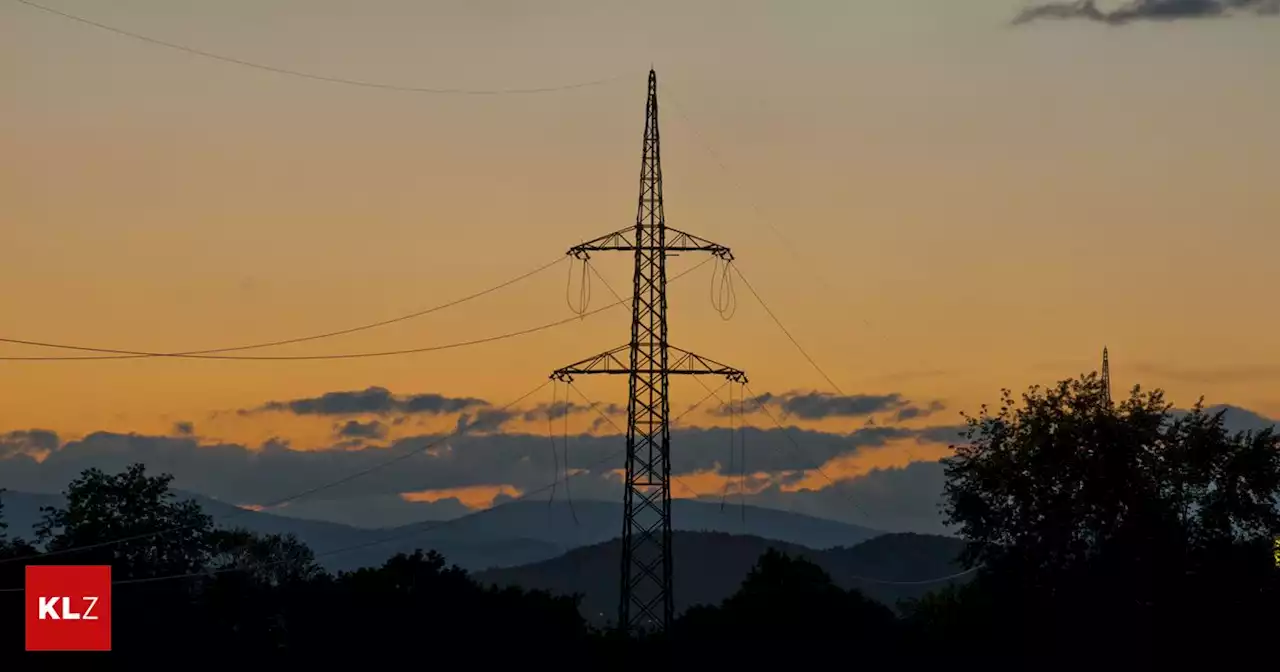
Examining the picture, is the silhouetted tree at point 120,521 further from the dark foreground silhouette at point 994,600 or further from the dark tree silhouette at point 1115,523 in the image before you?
the dark tree silhouette at point 1115,523

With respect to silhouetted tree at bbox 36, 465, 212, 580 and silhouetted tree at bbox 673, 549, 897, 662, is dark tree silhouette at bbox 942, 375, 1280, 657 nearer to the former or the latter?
silhouetted tree at bbox 673, 549, 897, 662

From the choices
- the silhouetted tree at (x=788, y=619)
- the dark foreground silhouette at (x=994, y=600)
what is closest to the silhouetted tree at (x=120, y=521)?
the dark foreground silhouette at (x=994, y=600)

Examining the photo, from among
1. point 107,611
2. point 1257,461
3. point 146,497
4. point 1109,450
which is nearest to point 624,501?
point 107,611

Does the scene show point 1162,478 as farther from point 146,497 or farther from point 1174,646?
point 146,497

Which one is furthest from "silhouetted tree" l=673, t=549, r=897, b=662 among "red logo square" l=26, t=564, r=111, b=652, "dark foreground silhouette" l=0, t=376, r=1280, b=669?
"red logo square" l=26, t=564, r=111, b=652

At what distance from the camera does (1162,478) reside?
15938 cm

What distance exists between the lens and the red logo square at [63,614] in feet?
414

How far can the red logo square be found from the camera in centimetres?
12612

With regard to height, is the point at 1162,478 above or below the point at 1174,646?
above

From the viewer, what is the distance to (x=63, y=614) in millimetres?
126875

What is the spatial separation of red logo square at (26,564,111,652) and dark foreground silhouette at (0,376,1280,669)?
73.5 inches

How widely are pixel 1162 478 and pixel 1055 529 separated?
33.0ft

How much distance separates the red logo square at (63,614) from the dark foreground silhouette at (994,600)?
187 cm

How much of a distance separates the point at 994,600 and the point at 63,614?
60531mm
